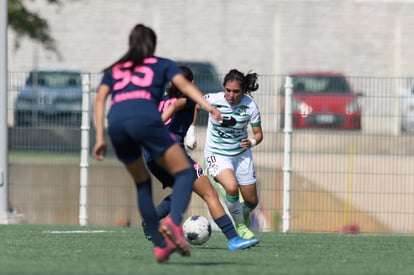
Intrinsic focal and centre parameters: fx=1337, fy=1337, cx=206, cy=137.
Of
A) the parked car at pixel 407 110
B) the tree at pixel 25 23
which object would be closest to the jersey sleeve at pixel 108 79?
the parked car at pixel 407 110

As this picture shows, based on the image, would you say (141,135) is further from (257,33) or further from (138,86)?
(257,33)

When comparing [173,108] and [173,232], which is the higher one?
[173,108]

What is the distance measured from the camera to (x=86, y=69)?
4144 cm

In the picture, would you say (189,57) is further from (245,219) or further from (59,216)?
(245,219)

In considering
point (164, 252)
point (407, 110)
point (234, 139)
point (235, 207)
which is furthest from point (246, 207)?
point (407, 110)

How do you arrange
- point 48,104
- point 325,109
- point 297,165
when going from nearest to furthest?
point 325,109
point 48,104
point 297,165

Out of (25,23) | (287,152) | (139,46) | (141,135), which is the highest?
(25,23)

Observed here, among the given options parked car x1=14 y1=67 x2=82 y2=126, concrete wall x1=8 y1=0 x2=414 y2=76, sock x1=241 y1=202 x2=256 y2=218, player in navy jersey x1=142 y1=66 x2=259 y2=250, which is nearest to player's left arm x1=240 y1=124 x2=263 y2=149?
player in navy jersey x1=142 y1=66 x2=259 y2=250

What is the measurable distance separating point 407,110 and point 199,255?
27.8 feet

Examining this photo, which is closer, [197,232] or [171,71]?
[171,71]

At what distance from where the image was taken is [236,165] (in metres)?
14.2

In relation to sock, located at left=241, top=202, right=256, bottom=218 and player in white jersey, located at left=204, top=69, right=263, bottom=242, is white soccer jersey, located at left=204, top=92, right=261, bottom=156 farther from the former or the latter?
sock, located at left=241, top=202, right=256, bottom=218

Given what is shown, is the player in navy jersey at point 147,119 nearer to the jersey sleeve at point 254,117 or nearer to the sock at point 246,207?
the jersey sleeve at point 254,117

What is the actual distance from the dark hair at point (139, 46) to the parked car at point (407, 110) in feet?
30.2
